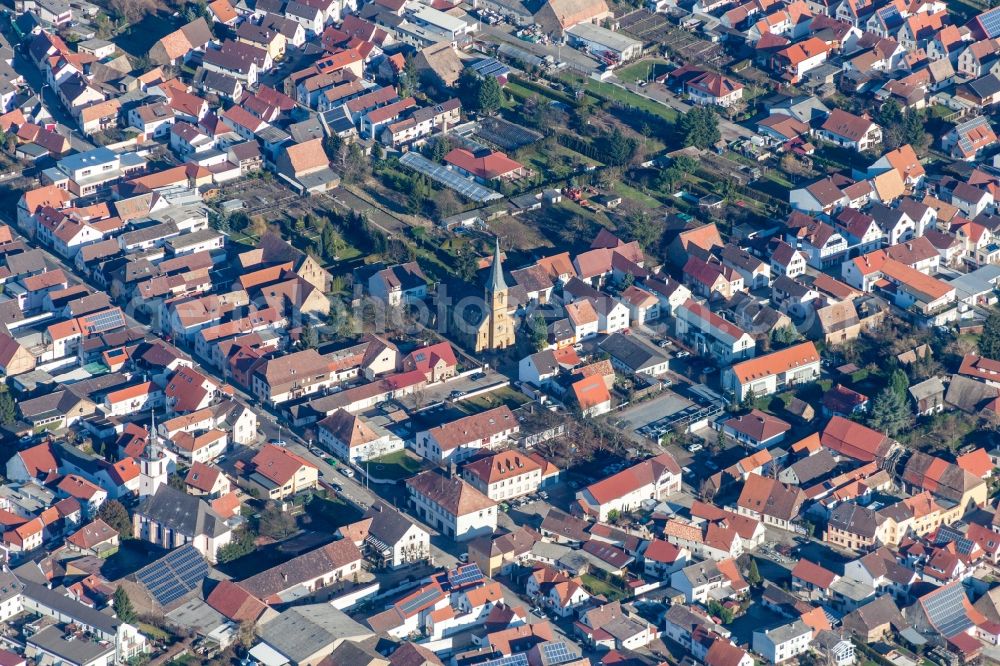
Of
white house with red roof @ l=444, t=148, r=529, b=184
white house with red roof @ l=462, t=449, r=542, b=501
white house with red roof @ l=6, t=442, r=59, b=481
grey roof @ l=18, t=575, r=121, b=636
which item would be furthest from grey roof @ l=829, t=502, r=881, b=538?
white house with red roof @ l=444, t=148, r=529, b=184

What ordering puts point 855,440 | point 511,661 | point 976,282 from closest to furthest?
point 511,661
point 855,440
point 976,282

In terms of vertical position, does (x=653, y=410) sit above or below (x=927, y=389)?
below

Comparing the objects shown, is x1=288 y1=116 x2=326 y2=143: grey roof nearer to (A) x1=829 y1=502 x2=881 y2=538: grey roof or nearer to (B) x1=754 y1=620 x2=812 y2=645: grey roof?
(A) x1=829 y1=502 x2=881 y2=538: grey roof

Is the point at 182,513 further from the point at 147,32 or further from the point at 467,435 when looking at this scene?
the point at 147,32

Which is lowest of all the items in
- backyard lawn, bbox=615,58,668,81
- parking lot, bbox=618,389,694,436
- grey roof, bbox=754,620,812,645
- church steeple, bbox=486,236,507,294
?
grey roof, bbox=754,620,812,645

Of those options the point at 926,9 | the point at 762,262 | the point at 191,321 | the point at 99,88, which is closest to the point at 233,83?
the point at 99,88

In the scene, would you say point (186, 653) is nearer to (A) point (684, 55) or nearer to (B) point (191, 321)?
(B) point (191, 321)

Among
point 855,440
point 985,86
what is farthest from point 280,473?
point 985,86
